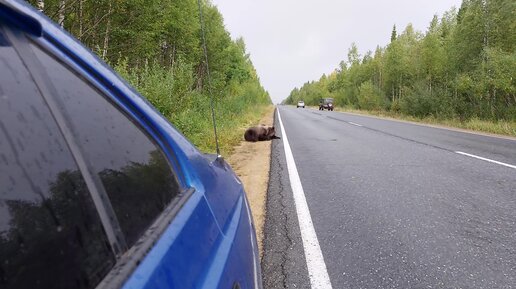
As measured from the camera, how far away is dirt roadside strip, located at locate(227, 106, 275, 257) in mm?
4318

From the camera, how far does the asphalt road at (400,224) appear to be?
2811 mm

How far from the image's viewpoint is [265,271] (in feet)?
9.48

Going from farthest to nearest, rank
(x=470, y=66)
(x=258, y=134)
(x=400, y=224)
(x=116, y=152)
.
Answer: (x=470, y=66) → (x=258, y=134) → (x=400, y=224) → (x=116, y=152)

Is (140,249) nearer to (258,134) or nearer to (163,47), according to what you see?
(258,134)

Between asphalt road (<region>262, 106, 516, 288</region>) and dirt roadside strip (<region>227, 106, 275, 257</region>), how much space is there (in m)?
0.12

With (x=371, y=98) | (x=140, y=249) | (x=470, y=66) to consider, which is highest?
(x=470, y=66)

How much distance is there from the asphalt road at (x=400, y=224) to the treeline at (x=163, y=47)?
1.85 metres

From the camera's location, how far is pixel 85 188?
791mm

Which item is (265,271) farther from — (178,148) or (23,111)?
(23,111)

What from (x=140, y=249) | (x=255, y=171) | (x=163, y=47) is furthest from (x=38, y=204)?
(x=163, y=47)

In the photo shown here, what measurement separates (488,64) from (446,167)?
18210 mm

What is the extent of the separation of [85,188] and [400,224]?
3.69 meters

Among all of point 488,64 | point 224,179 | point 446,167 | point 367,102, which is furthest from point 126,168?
point 367,102

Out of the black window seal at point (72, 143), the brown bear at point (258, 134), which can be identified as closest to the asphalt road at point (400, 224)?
the black window seal at point (72, 143)
